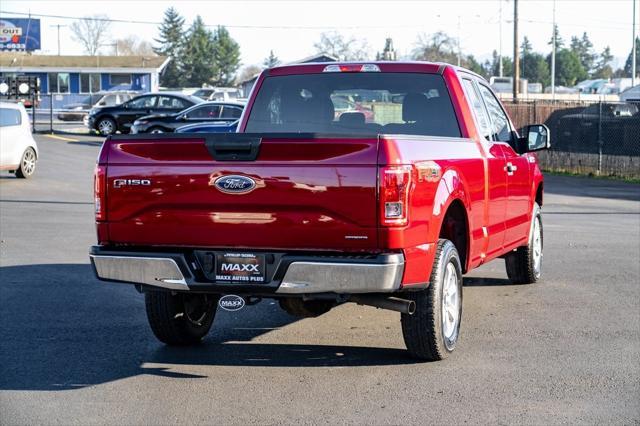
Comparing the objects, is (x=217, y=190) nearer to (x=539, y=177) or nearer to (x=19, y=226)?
(x=539, y=177)

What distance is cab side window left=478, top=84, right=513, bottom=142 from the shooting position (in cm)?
892

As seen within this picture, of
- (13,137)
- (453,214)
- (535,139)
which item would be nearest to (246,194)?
(453,214)

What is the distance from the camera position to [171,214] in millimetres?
6496

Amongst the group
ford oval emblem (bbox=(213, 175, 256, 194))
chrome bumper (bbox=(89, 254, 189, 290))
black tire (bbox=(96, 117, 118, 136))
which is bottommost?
chrome bumper (bbox=(89, 254, 189, 290))

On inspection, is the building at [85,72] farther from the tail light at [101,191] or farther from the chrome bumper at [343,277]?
the chrome bumper at [343,277]

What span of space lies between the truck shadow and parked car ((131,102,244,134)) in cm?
2387

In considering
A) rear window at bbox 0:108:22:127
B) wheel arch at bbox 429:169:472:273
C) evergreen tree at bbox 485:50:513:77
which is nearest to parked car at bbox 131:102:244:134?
rear window at bbox 0:108:22:127

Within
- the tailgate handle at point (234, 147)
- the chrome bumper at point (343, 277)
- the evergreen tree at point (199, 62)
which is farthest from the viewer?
the evergreen tree at point (199, 62)

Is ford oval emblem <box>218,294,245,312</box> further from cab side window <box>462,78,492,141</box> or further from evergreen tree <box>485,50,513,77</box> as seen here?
evergreen tree <box>485,50,513,77</box>


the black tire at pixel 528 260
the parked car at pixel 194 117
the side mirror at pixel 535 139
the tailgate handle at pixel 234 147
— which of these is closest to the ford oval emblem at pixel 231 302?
the tailgate handle at pixel 234 147

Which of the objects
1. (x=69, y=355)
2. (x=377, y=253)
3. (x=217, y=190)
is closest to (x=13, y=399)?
(x=69, y=355)

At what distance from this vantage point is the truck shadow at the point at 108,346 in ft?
22.1

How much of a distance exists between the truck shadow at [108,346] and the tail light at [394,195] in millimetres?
1313

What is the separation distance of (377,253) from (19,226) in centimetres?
1026
